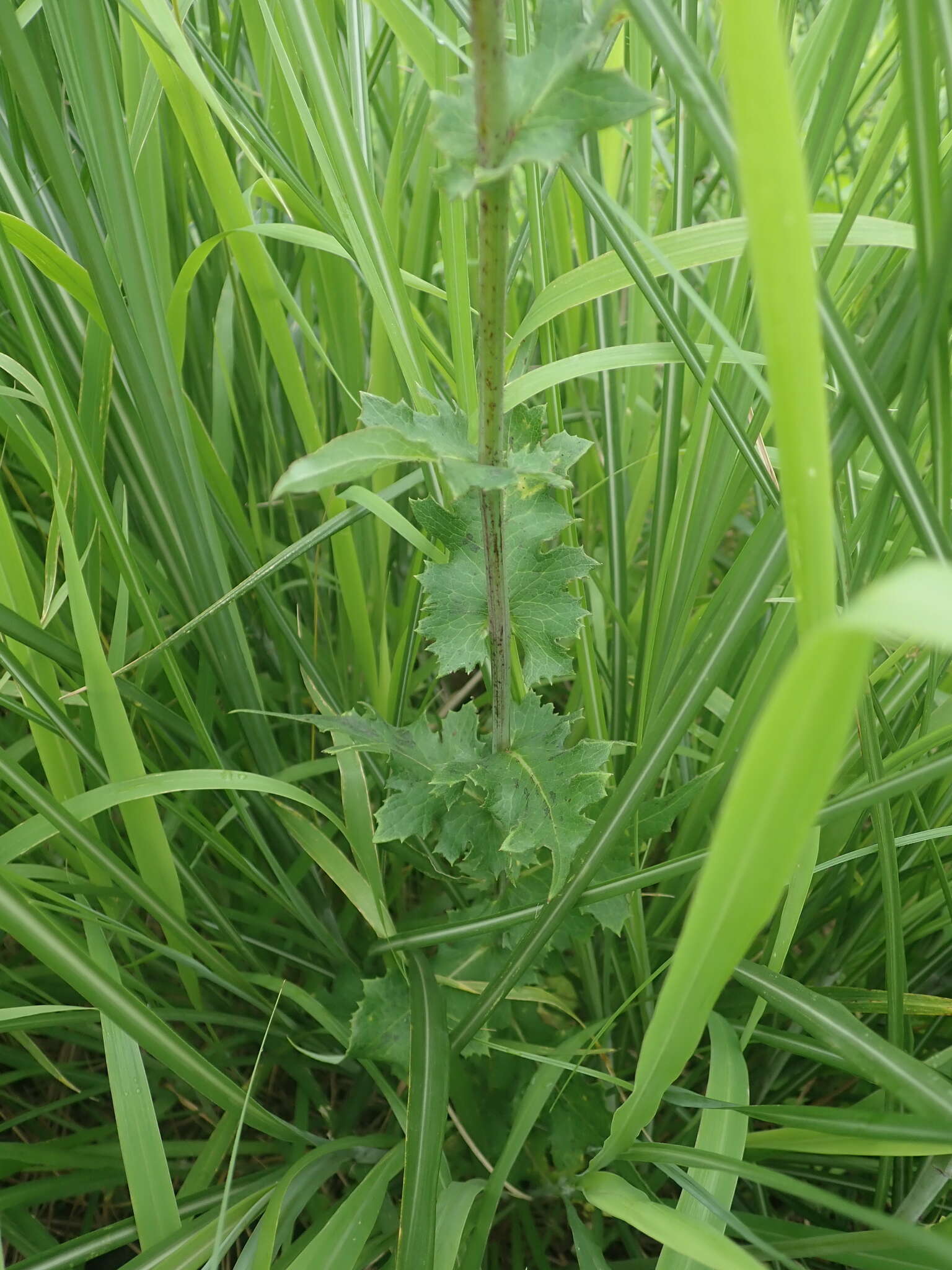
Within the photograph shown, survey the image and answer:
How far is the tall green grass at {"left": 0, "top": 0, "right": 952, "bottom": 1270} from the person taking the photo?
333 mm

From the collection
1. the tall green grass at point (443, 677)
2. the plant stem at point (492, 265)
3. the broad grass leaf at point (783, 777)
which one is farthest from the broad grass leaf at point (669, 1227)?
the plant stem at point (492, 265)

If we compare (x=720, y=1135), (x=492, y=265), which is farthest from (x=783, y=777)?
(x=720, y=1135)

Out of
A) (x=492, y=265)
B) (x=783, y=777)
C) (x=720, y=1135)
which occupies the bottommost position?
(x=720, y=1135)

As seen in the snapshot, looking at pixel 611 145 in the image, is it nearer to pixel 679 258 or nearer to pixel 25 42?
pixel 679 258

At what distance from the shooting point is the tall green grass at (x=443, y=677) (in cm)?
33

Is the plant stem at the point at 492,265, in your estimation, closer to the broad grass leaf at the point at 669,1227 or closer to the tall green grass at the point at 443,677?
the tall green grass at the point at 443,677

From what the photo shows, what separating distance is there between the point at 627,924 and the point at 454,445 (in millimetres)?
376

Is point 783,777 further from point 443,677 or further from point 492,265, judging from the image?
point 443,677

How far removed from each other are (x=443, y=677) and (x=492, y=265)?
0.33m

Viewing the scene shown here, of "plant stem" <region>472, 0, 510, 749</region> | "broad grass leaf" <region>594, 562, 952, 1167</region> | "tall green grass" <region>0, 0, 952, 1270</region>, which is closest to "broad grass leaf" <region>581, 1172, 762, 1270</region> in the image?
"tall green grass" <region>0, 0, 952, 1270</region>

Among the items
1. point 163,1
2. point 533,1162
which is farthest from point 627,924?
point 163,1

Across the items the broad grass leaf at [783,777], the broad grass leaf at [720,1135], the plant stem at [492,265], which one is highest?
the plant stem at [492,265]

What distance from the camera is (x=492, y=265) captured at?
0.94ft

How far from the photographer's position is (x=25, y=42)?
40 centimetres
